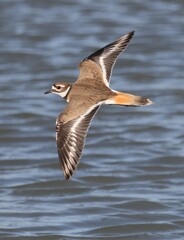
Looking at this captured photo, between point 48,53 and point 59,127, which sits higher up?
point 59,127

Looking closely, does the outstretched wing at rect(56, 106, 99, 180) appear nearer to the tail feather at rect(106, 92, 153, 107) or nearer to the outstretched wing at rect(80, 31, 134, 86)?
the tail feather at rect(106, 92, 153, 107)

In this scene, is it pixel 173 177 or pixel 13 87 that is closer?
pixel 173 177

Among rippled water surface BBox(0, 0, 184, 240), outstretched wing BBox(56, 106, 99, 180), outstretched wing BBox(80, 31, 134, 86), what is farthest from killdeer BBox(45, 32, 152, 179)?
rippled water surface BBox(0, 0, 184, 240)

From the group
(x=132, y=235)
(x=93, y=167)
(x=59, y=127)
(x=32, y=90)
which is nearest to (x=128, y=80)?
(x=32, y=90)

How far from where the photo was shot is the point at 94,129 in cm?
1220

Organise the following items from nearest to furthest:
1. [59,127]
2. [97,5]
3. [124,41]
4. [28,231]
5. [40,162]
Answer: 1. [59,127]
2. [124,41]
3. [28,231]
4. [40,162]
5. [97,5]

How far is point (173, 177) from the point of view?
35.9 feet

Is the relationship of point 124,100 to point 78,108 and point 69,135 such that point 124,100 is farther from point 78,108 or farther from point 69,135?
point 69,135

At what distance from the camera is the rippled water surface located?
9.90 m

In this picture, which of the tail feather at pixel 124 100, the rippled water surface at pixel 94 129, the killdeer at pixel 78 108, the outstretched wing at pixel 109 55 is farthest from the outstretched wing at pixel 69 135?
the rippled water surface at pixel 94 129

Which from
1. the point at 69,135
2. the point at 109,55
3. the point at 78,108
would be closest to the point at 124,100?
the point at 78,108

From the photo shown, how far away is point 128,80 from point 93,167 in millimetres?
2472

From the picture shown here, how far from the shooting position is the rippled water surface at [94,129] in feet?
32.5

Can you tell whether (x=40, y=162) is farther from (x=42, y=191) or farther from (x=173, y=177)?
(x=173, y=177)
